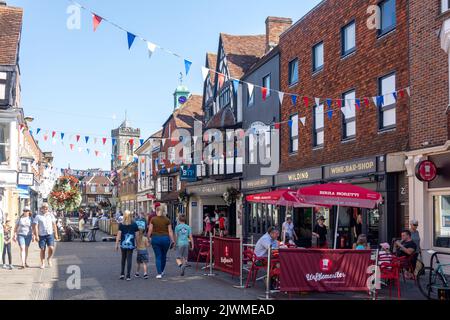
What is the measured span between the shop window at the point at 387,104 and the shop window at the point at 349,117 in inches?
70.4

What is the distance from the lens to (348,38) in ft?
72.2

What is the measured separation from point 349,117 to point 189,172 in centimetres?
2002

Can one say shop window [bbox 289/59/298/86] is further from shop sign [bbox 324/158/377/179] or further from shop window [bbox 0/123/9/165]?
shop window [bbox 0/123/9/165]

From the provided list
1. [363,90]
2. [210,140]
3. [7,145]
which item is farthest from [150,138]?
[363,90]

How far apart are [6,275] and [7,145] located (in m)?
16.2

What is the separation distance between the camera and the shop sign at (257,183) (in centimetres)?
2901

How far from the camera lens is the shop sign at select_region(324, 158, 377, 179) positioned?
63.0 ft

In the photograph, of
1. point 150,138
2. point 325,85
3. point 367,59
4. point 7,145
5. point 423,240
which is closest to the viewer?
point 423,240

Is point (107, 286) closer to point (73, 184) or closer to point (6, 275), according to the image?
point (6, 275)

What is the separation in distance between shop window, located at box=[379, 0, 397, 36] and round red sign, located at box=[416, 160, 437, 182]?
4.86 meters

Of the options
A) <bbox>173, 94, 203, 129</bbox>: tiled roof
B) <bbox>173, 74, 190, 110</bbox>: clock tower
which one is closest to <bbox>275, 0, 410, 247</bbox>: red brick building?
<bbox>173, 94, 203, 129</bbox>: tiled roof

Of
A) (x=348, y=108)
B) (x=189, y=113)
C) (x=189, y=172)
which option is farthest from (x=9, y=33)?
(x=348, y=108)

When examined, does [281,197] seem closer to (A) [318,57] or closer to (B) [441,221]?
(B) [441,221]

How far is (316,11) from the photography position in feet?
80.4
